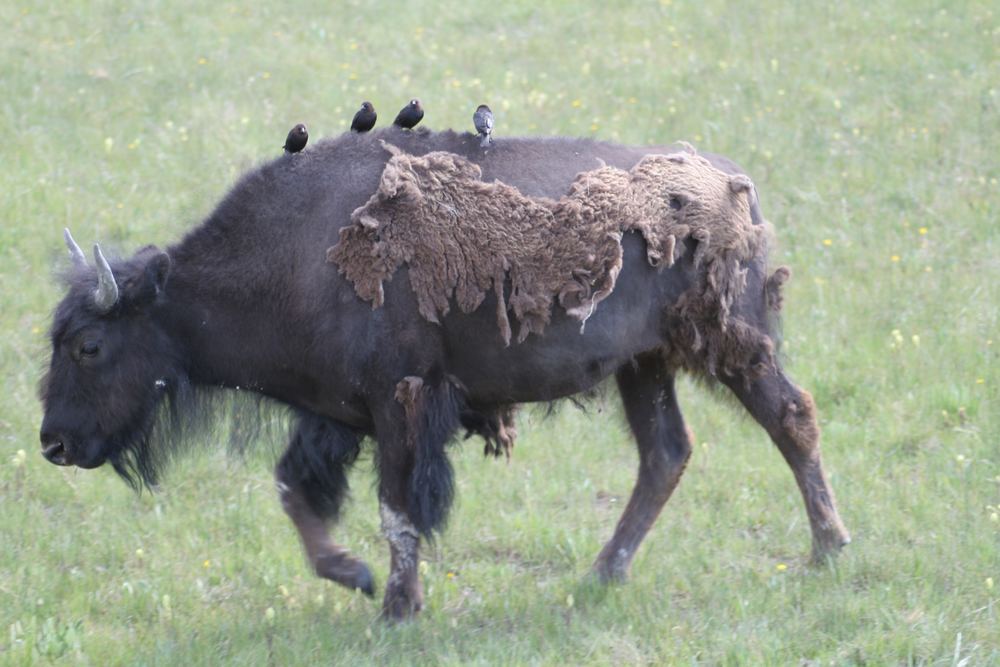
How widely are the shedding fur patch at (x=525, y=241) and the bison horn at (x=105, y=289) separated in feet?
3.05

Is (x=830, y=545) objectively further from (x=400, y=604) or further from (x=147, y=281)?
(x=147, y=281)

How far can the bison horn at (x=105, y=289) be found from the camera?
5473mm

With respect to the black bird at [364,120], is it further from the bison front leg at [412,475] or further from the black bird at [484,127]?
the bison front leg at [412,475]

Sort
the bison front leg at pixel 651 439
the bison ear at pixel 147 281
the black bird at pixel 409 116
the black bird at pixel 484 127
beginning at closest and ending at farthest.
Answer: the bison ear at pixel 147 281, the black bird at pixel 484 127, the black bird at pixel 409 116, the bison front leg at pixel 651 439

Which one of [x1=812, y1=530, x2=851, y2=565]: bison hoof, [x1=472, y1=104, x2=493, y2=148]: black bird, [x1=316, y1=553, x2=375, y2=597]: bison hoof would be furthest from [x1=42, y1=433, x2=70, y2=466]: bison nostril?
[x1=812, y1=530, x2=851, y2=565]: bison hoof

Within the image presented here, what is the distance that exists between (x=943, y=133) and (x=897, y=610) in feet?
23.0

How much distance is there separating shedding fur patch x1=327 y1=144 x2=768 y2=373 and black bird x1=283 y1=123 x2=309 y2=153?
39cm

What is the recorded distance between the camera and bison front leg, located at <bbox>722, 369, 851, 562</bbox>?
20.0ft

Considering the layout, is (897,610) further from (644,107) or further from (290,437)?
(644,107)

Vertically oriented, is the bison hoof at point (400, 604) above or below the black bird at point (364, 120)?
below

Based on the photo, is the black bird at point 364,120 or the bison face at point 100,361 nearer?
the bison face at point 100,361

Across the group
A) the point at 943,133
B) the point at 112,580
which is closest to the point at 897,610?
the point at 112,580

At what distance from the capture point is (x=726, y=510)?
686cm

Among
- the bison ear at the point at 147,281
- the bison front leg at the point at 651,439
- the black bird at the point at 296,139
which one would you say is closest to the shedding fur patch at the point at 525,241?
the black bird at the point at 296,139
